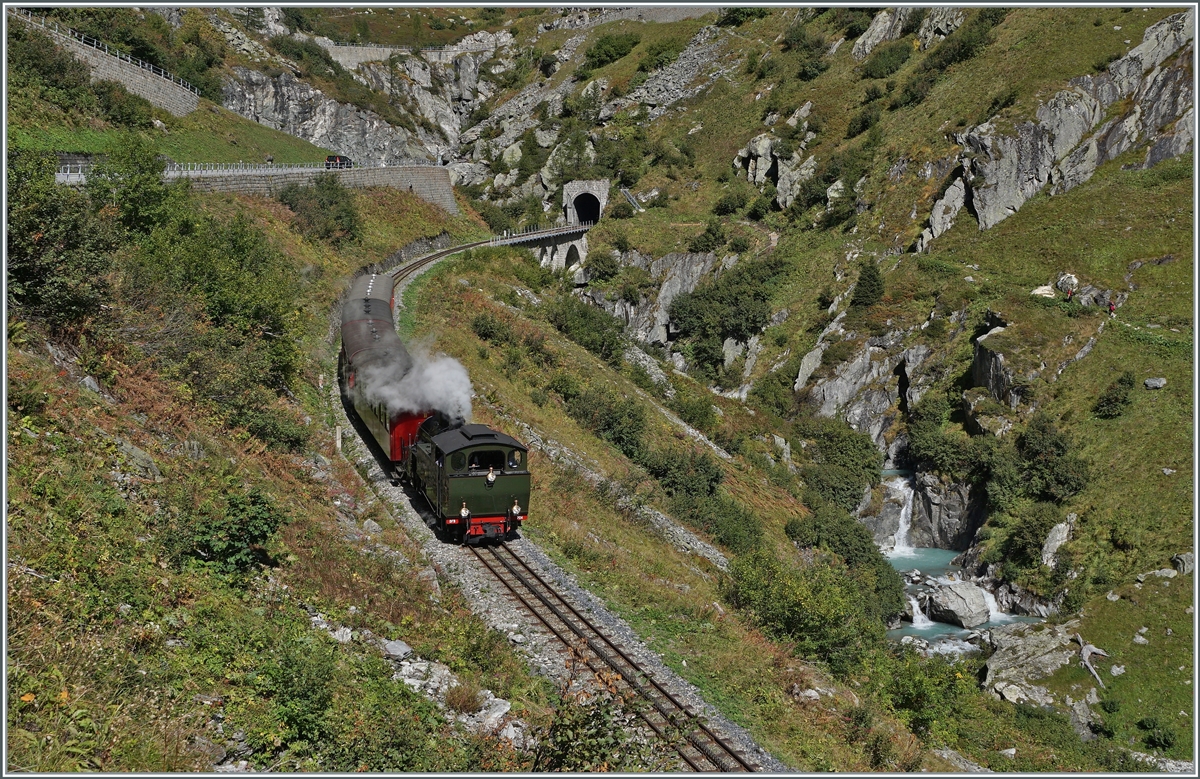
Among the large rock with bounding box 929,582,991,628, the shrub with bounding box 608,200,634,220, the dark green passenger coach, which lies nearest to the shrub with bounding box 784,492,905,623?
the large rock with bounding box 929,582,991,628

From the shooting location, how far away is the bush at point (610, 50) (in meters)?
126

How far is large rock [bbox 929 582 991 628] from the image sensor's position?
127 ft

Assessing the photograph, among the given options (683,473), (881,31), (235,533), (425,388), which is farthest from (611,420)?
(881,31)

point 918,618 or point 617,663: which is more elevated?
point 617,663

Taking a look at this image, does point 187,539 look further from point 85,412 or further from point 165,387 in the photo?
point 165,387

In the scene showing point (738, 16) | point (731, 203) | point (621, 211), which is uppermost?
point (738, 16)

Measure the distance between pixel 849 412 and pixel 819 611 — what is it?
43.7 metres

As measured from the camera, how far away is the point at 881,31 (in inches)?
3812

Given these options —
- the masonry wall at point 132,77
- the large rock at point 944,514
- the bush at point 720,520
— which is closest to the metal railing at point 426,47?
the masonry wall at point 132,77

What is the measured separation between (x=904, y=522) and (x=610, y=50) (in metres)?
100

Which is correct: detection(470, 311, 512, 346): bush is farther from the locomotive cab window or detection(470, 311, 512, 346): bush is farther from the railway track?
the railway track

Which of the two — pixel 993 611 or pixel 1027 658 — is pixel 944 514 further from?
pixel 1027 658

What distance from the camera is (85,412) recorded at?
15125 mm

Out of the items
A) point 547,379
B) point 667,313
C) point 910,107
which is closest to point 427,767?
point 547,379
